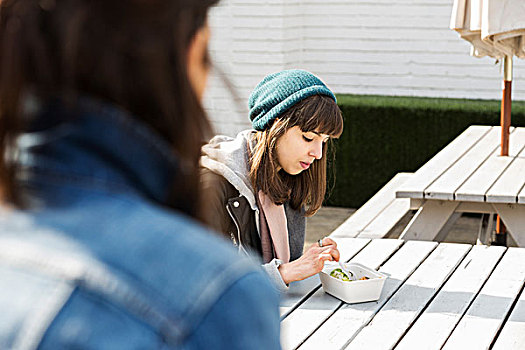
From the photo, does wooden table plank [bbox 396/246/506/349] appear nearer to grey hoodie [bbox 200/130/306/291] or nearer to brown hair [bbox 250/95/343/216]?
grey hoodie [bbox 200/130/306/291]

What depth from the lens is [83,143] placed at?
662 mm

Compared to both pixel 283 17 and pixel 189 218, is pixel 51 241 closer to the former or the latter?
pixel 189 218

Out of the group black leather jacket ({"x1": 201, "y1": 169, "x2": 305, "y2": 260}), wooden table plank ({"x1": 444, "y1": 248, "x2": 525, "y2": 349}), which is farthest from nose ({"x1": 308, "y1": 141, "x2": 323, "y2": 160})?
wooden table plank ({"x1": 444, "y1": 248, "x2": 525, "y2": 349})

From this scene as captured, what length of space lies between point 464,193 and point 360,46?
4.20m

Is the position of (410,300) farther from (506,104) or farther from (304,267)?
(506,104)

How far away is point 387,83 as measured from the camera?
26.5 feet

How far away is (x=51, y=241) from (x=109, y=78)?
0.43 ft

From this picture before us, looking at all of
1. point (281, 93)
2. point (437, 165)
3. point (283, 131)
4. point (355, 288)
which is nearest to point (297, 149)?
point (283, 131)

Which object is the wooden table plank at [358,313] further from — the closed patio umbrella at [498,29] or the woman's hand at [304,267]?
the closed patio umbrella at [498,29]

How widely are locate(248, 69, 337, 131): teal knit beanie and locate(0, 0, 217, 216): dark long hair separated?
7.59 ft

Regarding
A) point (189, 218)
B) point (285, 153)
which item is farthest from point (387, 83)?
point (189, 218)

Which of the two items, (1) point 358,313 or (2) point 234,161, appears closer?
(1) point 358,313

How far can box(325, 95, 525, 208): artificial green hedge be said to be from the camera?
728 centimetres

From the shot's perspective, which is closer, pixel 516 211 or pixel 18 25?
pixel 18 25
